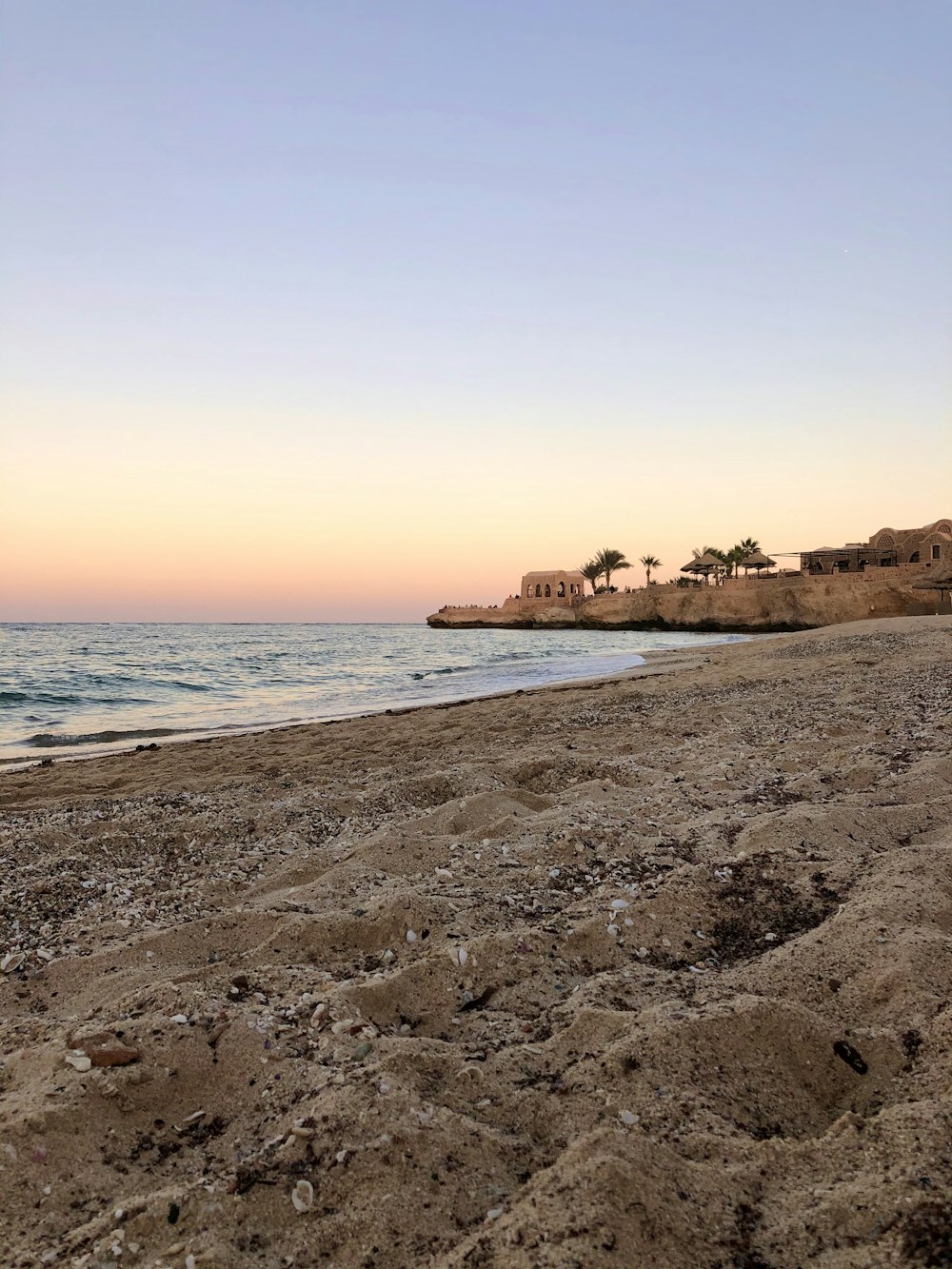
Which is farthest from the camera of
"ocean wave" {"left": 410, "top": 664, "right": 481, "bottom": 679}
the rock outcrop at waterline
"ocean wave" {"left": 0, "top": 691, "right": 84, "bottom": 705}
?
the rock outcrop at waterline

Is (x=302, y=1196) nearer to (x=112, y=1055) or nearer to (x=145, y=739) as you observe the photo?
(x=112, y=1055)

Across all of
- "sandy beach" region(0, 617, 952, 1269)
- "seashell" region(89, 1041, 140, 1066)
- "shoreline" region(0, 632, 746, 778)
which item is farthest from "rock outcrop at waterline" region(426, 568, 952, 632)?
"seashell" region(89, 1041, 140, 1066)

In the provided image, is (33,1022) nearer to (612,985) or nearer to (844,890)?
(612,985)

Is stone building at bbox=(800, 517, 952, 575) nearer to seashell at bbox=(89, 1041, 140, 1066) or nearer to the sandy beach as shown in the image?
the sandy beach

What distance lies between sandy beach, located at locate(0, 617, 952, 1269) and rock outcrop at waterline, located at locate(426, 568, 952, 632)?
46231 mm

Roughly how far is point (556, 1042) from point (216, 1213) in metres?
1.10

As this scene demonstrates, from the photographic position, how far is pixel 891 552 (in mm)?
50781

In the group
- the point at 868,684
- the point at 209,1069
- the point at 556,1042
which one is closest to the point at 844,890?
the point at 556,1042

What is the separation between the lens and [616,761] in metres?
6.50

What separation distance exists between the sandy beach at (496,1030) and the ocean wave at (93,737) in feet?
26.6

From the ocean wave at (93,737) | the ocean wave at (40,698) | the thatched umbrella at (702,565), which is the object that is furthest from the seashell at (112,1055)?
the thatched umbrella at (702,565)

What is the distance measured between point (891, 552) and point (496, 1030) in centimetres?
5656

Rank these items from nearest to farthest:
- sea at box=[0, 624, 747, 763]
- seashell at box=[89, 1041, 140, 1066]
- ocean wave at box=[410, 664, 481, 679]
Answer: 1. seashell at box=[89, 1041, 140, 1066]
2. sea at box=[0, 624, 747, 763]
3. ocean wave at box=[410, 664, 481, 679]

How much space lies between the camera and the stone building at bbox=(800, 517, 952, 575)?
48125 millimetres
